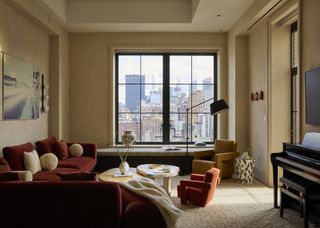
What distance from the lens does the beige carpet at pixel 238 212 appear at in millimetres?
3949

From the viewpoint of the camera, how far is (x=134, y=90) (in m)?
8.12

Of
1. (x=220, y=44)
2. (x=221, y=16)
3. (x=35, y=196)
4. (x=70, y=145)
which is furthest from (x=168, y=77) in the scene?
(x=35, y=196)

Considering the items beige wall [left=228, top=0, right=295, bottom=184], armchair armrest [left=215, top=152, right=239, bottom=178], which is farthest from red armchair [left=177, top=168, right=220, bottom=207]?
beige wall [left=228, top=0, right=295, bottom=184]

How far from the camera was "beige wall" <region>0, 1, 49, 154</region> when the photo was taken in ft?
16.4

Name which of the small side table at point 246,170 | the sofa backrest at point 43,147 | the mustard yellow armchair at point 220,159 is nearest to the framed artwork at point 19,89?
the sofa backrest at point 43,147

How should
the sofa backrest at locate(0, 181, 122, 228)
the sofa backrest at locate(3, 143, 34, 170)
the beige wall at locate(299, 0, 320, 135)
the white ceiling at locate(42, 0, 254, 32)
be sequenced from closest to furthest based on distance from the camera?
the sofa backrest at locate(0, 181, 122, 228)
the beige wall at locate(299, 0, 320, 135)
the sofa backrest at locate(3, 143, 34, 170)
the white ceiling at locate(42, 0, 254, 32)

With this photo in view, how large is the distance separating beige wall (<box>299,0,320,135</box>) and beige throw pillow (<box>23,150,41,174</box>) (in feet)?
12.7

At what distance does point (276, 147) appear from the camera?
584 cm

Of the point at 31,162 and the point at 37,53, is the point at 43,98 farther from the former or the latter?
the point at 31,162

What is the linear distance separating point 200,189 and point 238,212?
1.94ft

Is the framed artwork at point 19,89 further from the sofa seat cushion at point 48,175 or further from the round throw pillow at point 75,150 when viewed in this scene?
the sofa seat cushion at point 48,175

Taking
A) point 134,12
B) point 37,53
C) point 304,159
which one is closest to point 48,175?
point 37,53

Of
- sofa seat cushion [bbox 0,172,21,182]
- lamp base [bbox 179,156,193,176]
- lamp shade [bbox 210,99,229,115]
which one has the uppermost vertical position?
lamp shade [bbox 210,99,229,115]

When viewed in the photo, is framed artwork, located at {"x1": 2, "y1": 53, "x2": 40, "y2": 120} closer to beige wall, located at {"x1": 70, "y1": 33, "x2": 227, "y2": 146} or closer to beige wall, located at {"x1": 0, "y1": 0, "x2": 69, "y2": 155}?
beige wall, located at {"x1": 0, "y1": 0, "x2": 69, "y2": 155}
